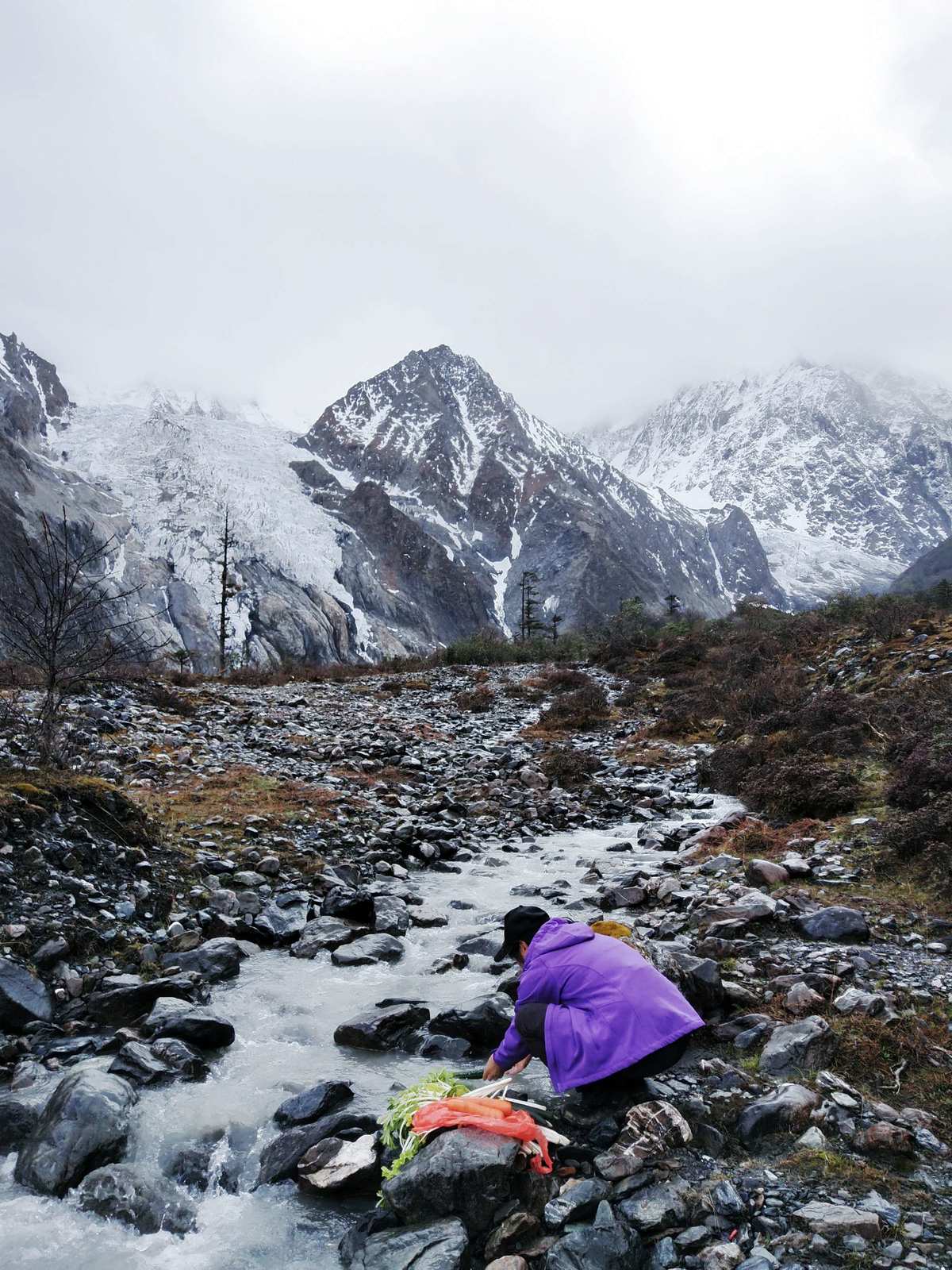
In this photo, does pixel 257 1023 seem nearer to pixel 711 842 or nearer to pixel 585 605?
pixel 711 842

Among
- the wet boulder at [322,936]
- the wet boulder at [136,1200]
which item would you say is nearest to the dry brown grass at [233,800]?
the wet boulder at [322,936]

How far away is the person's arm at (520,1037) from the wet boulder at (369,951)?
9.30ft

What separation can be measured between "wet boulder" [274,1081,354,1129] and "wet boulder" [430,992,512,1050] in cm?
101

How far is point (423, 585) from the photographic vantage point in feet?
502

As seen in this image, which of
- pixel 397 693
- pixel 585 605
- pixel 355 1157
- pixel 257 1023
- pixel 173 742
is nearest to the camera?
pixel 355 1157

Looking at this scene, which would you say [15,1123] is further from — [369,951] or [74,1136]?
[369,951]

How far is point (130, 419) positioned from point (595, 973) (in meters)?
152

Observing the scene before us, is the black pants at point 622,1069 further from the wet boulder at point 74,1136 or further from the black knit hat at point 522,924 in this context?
the wet boulder at point 74,1136

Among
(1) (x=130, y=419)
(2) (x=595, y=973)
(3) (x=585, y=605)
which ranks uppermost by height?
(1) (x=130, y=419)

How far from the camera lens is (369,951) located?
7531mm

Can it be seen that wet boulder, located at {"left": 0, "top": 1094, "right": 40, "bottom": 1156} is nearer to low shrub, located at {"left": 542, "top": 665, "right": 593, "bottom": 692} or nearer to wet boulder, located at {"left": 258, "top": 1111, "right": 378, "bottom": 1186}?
wet boulder, located at {"left": 258, "top": 1111, "right": 378, "bottom": 1186}

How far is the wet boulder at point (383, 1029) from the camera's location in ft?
19.0

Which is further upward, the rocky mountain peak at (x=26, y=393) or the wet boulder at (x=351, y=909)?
the rocky mountain peak at (x=26, y=393)

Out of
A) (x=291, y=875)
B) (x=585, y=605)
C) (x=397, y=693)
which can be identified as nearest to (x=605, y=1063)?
(x=291, y=875)
